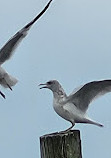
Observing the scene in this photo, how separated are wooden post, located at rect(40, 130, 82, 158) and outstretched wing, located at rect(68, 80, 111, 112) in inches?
55.0

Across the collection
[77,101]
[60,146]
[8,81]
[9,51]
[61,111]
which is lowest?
[60,146]

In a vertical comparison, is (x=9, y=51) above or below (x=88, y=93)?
above

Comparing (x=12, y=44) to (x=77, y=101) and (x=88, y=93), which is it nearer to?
(x=77, y=101)

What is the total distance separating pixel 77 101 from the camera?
17.3 ft

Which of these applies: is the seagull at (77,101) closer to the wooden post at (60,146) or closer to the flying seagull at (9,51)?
the wooden post at (60,146)

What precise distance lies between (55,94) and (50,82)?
8.0 inches

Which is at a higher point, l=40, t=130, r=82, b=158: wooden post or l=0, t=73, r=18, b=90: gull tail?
l=0, t=73, r=18, b=90: gull tail

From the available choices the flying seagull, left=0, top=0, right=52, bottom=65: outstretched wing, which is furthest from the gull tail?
left=0, top=0, right=52, bottom=65: outstretched wing

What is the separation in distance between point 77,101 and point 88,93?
20 cm

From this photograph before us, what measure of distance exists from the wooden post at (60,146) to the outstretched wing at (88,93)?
1397 mm

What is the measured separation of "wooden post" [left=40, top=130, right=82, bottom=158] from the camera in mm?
3344

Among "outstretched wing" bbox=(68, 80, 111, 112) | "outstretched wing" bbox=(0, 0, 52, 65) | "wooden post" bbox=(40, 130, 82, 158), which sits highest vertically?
"outstretched wing" bbox=(0, 0, 52, 65)

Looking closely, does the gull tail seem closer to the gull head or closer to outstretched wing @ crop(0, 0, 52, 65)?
outstretched wing @ crop(0, 0, 52, 65)

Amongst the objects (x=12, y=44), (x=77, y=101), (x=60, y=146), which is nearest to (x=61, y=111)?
(x=77, y=101)
